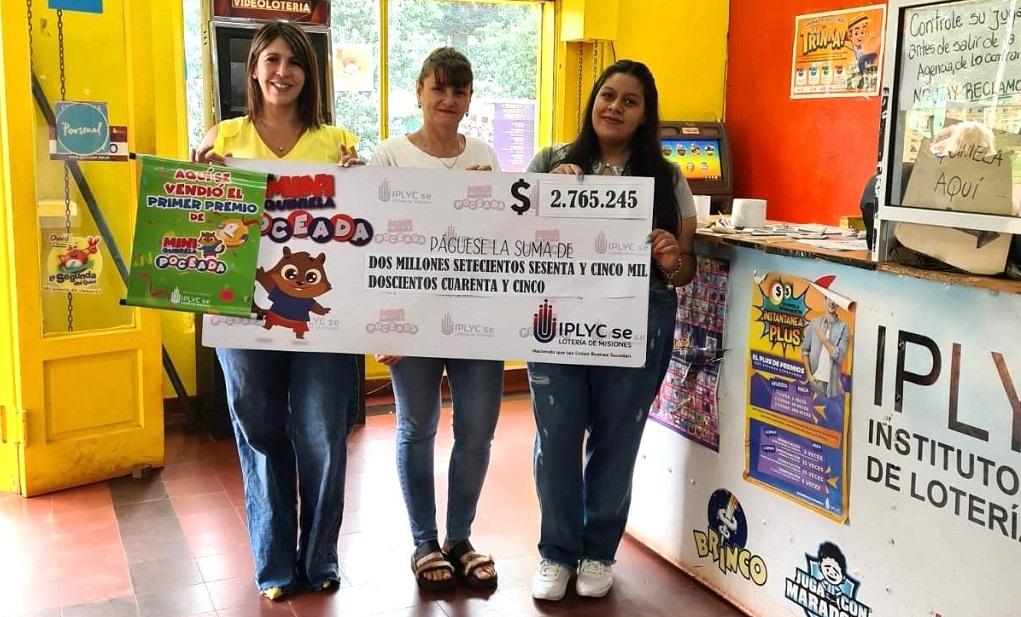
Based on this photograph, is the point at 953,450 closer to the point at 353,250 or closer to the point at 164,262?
the point at 353,250

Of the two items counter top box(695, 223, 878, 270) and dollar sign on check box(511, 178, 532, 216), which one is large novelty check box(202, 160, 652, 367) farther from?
counter top box(695, 223, 878, 270)

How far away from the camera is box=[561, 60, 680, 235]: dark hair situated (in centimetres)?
262

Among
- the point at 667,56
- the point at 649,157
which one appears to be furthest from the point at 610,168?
the point at 667,56

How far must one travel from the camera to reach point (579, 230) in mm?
2578

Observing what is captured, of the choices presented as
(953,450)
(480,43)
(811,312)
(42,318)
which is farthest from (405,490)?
(480,43)

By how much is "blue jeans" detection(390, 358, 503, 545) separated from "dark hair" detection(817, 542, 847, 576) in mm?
975

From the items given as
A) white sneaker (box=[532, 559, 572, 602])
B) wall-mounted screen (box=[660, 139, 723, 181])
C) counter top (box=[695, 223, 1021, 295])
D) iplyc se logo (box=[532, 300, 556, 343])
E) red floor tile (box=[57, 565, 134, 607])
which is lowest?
red floor tile (box=[57, 565, 134, 607])

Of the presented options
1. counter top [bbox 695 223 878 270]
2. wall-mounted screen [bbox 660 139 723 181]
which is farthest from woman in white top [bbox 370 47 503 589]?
wall-mounted screen [bbox 660 139 723 181]

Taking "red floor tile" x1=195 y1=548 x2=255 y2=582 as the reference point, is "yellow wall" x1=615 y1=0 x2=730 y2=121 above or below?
above

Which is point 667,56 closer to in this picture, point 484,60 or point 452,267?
point 484,60

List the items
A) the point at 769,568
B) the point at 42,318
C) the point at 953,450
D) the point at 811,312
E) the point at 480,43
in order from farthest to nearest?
the point at 480,43 < the point at 42,318 < the point at 769,568 < the point at 811,312 < the point at 953,450

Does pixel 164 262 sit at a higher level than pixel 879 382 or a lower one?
higher

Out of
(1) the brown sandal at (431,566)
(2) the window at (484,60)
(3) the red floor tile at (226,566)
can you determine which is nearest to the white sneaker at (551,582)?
(1) the brown sandal at (431,566)

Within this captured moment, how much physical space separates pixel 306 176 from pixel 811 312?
1.38 metres
